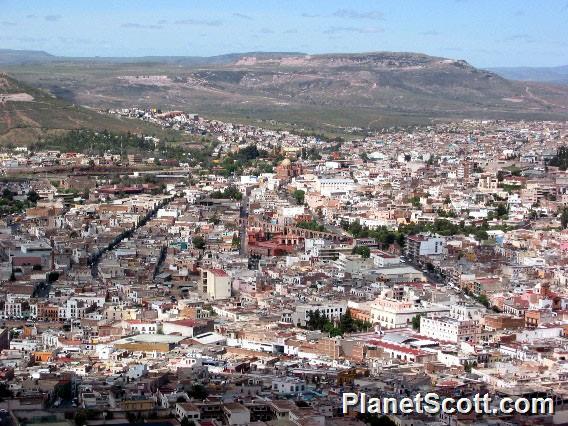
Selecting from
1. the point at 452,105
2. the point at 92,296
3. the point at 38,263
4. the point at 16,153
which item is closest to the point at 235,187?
the point at 16,153

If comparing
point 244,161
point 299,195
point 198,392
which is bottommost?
point 244,161

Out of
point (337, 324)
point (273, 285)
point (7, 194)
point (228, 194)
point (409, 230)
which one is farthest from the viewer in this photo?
point (228, 194)

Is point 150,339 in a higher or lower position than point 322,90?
higher

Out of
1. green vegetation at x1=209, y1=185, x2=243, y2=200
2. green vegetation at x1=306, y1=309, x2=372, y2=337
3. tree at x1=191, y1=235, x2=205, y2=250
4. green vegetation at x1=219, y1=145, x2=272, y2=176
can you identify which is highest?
green vegetation at x1=306, y1=309, x2=372, y2=337

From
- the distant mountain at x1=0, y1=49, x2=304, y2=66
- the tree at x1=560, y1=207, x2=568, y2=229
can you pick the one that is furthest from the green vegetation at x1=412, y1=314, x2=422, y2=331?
the distant mountain at x1=0, y1=49, x2=304, y2=66

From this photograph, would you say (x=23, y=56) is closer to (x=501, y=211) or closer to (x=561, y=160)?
(x=561, y=160)

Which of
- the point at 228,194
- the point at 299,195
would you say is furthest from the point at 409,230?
the point at 228,194

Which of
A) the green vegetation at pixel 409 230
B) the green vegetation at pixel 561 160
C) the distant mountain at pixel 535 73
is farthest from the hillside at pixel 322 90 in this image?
the distant mountain at pixel 535 73

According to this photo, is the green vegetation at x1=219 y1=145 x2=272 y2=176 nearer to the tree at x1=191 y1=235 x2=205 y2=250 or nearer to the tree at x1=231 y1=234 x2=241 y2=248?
the tree at x1=231 y1=234 x2=241 y2=248
